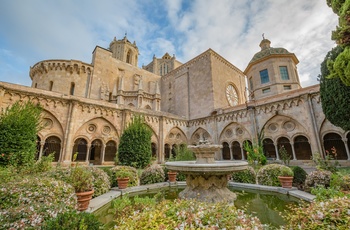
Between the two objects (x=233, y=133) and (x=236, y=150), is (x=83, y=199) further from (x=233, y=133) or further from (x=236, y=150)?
(x=236, y=150)

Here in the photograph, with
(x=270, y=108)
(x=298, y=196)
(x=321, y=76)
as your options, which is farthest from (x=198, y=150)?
(x=270, y=108)

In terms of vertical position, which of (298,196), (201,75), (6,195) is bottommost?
(298,196)

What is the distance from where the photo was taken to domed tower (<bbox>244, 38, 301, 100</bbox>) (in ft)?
56.1

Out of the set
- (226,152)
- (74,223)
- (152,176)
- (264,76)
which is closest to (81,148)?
(152,176)

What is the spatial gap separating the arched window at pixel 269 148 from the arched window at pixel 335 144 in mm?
3405

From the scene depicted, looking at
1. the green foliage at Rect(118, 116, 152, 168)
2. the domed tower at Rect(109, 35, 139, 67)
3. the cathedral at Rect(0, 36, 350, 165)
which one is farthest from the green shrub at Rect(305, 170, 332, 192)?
the domed tower at Rect(109, 35, 139, 67)

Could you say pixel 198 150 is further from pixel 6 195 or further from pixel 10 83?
pixel 10 83

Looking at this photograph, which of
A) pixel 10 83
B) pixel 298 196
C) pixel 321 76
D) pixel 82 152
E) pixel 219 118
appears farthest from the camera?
pixel 219 118

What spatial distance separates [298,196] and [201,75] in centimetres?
1738

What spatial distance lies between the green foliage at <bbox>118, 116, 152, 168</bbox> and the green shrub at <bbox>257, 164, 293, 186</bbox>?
21.7ft

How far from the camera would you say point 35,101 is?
36.2 ft

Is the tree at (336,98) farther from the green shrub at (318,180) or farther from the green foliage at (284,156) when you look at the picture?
the green shrub at (318,180)

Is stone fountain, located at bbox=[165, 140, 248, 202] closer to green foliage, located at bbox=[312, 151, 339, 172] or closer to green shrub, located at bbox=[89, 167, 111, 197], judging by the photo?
green shrub, located at bbox=[89, 167, 111, 197]

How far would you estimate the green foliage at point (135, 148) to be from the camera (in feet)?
33.5
